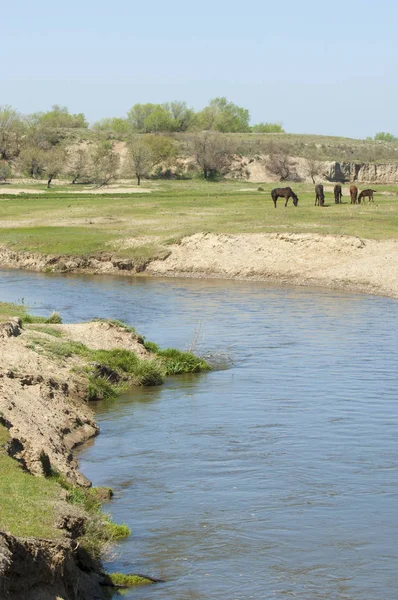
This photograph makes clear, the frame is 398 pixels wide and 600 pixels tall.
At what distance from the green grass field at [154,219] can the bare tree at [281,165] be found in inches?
1140

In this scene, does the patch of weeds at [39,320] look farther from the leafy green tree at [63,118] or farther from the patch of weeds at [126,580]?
the leafy green tree at [63,118]

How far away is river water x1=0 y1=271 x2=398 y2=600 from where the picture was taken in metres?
10.2

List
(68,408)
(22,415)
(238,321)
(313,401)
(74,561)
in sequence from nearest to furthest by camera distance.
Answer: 1. (74,561)
2. (22,415)
3. (68,408)
4. (313,401)
5. (238,321)

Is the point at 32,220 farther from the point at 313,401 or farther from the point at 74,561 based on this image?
the point at 74,561

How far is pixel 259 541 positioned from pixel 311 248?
2922 cm

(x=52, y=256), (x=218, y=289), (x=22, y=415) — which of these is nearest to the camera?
(x=22, y=415)

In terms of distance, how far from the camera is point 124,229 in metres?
45.9

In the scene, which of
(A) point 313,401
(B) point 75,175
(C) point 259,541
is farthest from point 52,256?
(B) point 75,175

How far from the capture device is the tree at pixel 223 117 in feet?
430

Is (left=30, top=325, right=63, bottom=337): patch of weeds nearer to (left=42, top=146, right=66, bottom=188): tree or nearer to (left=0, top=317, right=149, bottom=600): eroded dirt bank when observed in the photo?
(left=0, top=317, right=149, bottom=600): eroded dirt bank

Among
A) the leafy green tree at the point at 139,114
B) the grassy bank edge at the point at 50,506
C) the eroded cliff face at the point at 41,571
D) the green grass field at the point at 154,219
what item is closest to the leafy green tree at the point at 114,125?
the leafy green tree at the point at 139,114

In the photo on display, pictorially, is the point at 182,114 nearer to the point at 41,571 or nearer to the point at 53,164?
the point at 53,164

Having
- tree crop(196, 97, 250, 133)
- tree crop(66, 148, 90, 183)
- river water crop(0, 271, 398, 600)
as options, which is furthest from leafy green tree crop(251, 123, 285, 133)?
river water crop(0, 271, 398, 600)

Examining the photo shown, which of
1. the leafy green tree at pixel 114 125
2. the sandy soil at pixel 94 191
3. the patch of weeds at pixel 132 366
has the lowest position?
the patch of weeds at pixel 132 366
